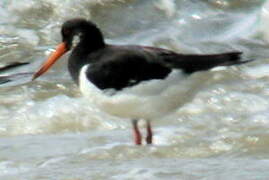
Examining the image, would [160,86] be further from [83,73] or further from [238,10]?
[238,10]

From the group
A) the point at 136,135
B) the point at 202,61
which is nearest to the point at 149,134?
the point at 136,135

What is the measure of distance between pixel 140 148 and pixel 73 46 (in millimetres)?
1274

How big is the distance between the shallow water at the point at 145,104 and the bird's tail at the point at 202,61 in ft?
0.26

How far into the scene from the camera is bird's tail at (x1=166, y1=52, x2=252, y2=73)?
722cm

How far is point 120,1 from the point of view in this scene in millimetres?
11578

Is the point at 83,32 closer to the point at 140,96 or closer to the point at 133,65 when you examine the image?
the point at 133,65

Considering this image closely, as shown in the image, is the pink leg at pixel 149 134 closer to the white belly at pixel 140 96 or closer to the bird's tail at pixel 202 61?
the white belly at pixel 140 96

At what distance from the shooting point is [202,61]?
725cm

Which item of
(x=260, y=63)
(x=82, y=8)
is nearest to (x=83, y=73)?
(x=260, y=63)

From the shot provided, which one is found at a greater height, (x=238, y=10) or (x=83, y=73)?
(x=83, y=73)

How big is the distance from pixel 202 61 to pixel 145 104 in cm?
51

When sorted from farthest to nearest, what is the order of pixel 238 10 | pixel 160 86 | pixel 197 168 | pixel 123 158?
pixel 238 10, pixel 160 86, pixel 123 158, pixel 197 168

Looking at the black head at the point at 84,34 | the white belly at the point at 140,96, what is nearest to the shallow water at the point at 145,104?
the white belly at the point at 140,96

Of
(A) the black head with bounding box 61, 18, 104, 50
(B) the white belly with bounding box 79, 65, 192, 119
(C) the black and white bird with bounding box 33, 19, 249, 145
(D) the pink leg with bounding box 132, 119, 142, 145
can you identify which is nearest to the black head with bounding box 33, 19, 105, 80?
(A) the black head with bounding box 61, 18, 104, 50
